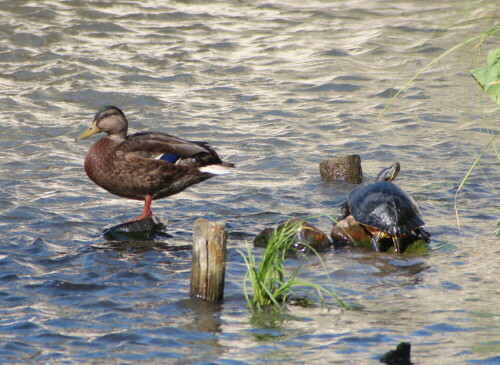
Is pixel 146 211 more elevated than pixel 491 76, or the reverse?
pixel 491 76

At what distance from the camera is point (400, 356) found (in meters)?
5.21

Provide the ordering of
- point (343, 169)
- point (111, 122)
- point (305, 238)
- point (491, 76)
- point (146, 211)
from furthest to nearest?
point (343, 169)
point (111, 122)
point (146, 211)
point (305, 238)
point (491, 76)

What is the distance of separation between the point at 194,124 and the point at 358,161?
10.3ft

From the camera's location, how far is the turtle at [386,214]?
7.75 meters

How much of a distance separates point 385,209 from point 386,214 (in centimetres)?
7

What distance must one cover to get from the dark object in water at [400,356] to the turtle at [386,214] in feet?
8.40

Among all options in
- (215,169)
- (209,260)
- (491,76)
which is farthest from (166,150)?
(491,76)

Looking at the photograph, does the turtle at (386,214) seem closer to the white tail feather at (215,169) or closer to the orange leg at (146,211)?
the white tail feather at (215,169)

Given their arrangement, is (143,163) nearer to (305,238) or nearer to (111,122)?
(111,122)

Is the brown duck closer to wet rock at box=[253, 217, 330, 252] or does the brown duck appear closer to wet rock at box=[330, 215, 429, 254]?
wet rock at box=[253, 217, 330, 252]

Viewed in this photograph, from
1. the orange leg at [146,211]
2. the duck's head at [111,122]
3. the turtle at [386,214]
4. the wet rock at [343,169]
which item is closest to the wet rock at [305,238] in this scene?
the turtle at [386,214]

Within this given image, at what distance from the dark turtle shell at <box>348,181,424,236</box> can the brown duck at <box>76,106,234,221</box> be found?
131cm

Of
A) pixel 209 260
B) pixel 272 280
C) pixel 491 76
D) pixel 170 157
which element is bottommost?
pixel 272 280

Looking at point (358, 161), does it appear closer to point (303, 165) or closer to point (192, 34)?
point (303, 165)
